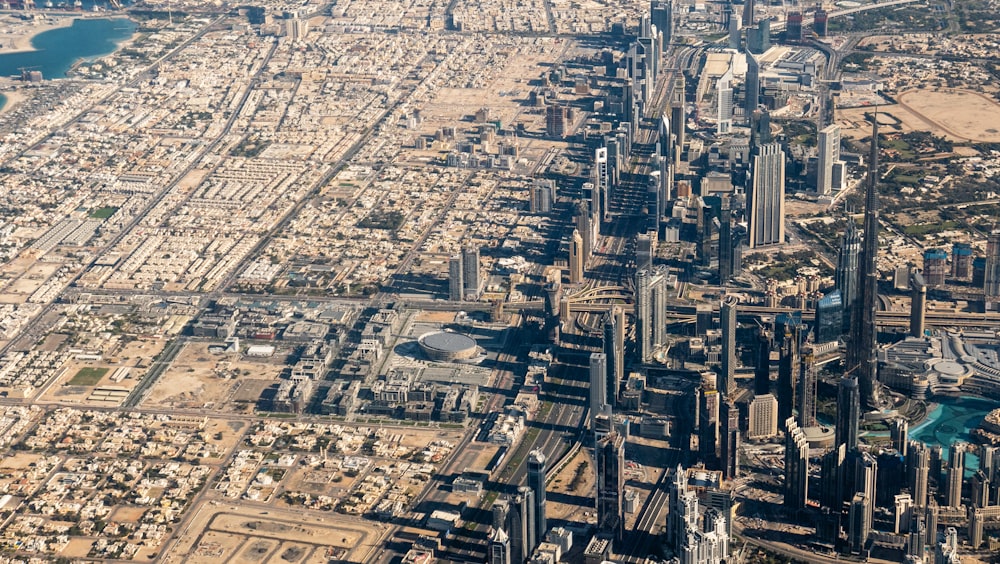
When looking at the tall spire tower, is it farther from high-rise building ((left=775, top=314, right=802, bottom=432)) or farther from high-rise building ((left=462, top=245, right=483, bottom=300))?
high-rise building ((left=462, top=245, right=483, bottom=300))

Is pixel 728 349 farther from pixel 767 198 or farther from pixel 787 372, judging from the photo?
pixel 767 198

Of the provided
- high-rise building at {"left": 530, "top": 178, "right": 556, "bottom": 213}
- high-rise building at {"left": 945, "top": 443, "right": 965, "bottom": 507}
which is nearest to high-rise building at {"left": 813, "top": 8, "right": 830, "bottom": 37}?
high-rise building at {"left": 530, "top": 178, "right": 556, "bottom": 213}

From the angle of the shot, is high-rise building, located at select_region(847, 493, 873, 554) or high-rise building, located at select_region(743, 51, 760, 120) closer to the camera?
high-rise building, located at select_region(847, 493, 873, 554)

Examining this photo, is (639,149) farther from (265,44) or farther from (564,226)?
(265,44)

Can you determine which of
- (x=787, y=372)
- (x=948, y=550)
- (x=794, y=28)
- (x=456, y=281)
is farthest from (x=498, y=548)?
(x=794, y=28)

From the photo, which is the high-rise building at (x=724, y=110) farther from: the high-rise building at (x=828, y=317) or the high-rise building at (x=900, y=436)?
the high-rise building at (x=900, y=436)
